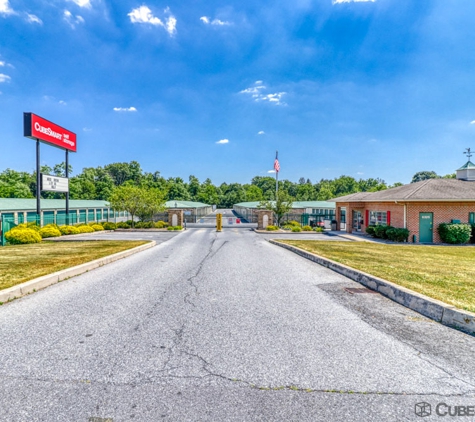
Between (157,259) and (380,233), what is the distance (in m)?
17.7

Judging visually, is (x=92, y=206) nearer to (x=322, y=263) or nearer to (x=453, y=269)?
(x=322, y=263)

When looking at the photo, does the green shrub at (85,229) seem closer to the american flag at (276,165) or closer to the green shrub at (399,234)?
the american flag at (276,165)

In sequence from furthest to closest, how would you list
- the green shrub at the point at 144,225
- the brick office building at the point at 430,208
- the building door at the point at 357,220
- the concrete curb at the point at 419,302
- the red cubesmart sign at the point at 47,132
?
the green shrub at the point at 144,225 → the building door at the point at 357,220 → the red cubesmart sign at the point at 47,132 → the brick office building at the point at 430,208 → the concrete curb at the point at 419,302

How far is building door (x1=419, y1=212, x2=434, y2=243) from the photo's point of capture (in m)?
20.5

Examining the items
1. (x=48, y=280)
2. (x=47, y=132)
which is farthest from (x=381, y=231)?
(x=47, y=132)

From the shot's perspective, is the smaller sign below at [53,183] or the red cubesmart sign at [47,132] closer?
the red cubesmart sign at [47,132]

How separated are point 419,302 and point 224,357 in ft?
13.9

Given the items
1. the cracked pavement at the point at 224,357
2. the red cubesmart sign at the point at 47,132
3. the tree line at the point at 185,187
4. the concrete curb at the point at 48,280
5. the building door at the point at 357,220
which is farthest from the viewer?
the tree line at the point at 185,187

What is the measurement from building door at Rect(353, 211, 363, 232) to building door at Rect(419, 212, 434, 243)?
7.31 meters

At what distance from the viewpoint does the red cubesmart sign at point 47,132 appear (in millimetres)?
23469

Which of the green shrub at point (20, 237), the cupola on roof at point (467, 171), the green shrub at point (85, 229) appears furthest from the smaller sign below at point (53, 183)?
the cupola on roof at point (467, 171)

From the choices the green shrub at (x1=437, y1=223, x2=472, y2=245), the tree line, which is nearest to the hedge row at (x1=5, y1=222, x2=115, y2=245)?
the green shrub at (x1=437, y1=223, x2=472, y2=245)

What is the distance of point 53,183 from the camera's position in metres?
27.5

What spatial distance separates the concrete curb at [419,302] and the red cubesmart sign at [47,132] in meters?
26.6
